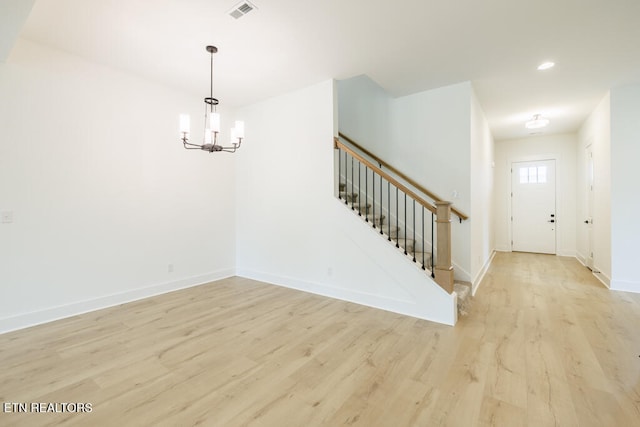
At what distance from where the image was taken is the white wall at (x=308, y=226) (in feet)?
11.2

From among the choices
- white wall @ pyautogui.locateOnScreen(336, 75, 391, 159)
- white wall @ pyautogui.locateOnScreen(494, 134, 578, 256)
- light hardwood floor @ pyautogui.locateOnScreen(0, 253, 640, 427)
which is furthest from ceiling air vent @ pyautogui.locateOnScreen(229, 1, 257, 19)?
white wall @ pyautogui.locateOnScreen(494, 134, 578, 256)

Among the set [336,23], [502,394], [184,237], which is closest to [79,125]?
[184,237]

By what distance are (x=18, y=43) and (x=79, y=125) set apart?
2.87 ft

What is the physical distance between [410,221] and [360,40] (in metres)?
2.68

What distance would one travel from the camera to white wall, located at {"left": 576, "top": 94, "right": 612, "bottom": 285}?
431 cm

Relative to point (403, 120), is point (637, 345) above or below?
below

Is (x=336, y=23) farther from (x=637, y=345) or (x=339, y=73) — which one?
(x=637, y=345)

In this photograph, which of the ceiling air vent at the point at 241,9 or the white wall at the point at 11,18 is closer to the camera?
the white wall at the point at 11,18

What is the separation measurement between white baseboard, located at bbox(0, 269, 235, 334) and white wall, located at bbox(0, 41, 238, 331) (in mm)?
11

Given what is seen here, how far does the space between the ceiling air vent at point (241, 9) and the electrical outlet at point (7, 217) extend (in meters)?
3.01

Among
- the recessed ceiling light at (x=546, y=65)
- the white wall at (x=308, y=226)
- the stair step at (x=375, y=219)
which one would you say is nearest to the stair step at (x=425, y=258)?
the white wall at (x=308, y=226)

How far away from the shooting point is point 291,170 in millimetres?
4379

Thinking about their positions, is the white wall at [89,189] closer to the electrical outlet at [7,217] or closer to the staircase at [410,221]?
the electrical outlet at [7,217]

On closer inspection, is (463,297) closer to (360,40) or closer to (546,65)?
(546,65)
